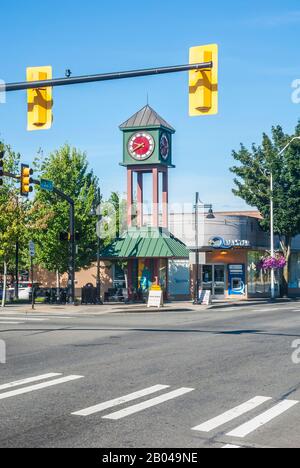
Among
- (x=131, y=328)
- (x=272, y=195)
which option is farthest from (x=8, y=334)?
(x=272, y=195)

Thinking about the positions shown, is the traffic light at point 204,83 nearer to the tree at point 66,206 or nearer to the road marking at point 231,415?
the road marking at point 231,415

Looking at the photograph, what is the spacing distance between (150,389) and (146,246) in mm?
31227

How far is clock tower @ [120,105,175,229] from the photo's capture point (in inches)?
1658

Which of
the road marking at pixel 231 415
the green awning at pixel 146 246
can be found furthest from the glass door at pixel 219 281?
the road marking at pixel 231 415

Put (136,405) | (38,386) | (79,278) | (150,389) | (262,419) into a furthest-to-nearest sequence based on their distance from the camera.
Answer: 1. (79,278)
2. (38,386)
3. (150,389)
4. (136,405)
5. (262,419)

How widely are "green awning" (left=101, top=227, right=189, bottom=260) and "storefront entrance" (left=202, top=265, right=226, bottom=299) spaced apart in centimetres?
606

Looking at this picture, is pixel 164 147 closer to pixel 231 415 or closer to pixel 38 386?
pixel 38 386

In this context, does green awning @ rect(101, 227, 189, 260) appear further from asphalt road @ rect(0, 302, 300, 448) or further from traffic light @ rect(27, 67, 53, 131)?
traffic light @ rect(27, 67, 53, 131)

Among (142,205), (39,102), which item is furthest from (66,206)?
(39,102)

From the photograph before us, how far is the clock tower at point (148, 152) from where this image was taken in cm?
4212

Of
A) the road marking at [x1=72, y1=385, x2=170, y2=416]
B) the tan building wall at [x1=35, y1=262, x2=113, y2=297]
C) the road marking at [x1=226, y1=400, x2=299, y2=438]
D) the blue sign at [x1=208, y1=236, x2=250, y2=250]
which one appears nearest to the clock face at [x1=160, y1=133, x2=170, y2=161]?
the blue sign at [x1=208, y1=236, x2=250, y2=250]

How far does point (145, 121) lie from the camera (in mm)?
43000

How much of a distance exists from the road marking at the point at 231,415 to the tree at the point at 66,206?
116ft

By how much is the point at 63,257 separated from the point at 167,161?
10.1 m
